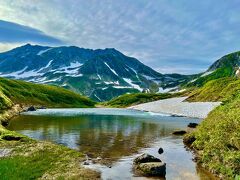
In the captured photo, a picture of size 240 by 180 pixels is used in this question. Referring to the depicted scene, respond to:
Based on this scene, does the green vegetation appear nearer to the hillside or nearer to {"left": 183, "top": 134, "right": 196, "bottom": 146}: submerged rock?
the hillside

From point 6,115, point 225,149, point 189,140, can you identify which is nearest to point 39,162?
point 225,149

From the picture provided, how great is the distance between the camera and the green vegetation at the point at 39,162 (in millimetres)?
42197

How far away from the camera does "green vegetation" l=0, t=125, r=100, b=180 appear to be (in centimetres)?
4220

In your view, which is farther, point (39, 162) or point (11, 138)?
point (11, 138)

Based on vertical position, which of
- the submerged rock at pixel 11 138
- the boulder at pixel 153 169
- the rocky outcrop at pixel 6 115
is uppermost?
the rocky outcrop at pixel 6 115

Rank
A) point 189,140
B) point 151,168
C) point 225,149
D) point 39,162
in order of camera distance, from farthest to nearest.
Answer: point 189,140, point 39,162, point 225,149, point 151,168

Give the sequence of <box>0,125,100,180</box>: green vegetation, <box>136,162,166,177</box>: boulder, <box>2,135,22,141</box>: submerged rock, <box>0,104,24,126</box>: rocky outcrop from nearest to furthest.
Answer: <box>0,125,100,180</box>: green vegetation < <box>136,162,166,177</box>: boulder < <box>2,135,22,141</box>: submerged rock < <box>0,104,24,126</box>: rocky outcrop

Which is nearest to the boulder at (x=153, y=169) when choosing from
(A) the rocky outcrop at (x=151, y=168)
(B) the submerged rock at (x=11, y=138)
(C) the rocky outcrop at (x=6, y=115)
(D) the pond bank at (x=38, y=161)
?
(A) the rocky outcrop at (x=151, y=168)

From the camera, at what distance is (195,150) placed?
6456 cm

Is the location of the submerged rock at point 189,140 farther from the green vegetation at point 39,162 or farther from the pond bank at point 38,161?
the green vegetation at point 39,162

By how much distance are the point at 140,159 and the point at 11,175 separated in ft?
63.4

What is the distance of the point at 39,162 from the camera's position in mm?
48312

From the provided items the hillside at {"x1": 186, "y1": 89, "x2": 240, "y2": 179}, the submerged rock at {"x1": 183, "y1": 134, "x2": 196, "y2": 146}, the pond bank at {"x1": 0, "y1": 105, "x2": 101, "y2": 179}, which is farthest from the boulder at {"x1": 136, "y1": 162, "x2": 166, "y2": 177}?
the submerged rock at {"x1": 183, "y1": 134, "x2": 196, "y2": 146}

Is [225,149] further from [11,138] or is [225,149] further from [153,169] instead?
[11,138]
